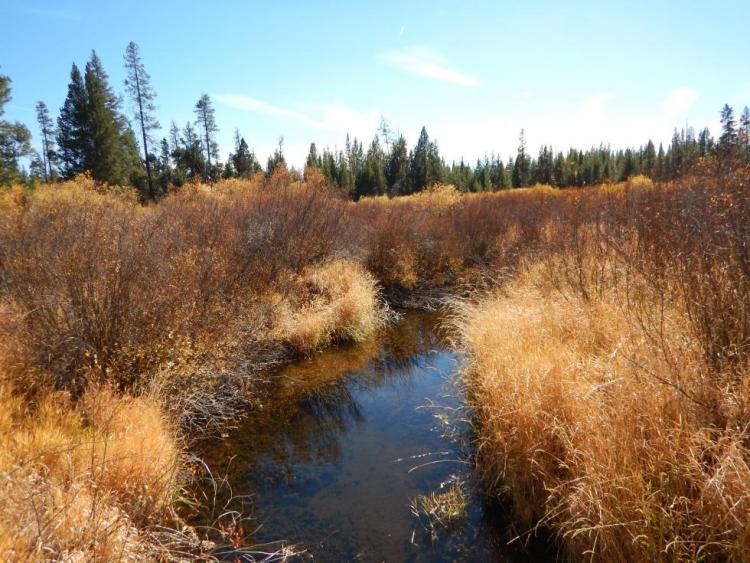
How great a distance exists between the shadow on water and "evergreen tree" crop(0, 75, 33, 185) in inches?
866

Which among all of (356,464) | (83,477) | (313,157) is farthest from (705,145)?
(313,157)

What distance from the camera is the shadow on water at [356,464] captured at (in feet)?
12.4

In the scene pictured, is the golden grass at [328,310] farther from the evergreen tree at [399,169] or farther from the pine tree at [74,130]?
the evergreen tree at [399,169]

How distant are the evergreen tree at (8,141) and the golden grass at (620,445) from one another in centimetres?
2583

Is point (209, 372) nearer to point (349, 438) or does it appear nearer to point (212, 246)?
point (349, 438)

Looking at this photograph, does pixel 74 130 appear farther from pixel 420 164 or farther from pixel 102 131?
pixel 420 164

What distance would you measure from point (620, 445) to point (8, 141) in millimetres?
28054

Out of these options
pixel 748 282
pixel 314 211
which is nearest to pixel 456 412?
pixel 748 282

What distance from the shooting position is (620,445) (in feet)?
9.89

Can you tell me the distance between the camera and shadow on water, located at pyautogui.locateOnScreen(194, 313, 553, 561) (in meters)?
3.77

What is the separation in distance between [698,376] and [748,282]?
36.1 inches

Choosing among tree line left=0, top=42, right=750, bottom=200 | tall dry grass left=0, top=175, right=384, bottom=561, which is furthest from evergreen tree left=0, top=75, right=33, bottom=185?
tall dry grass left=0, top=175, right=384, bottom=561

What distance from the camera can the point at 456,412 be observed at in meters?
6.07

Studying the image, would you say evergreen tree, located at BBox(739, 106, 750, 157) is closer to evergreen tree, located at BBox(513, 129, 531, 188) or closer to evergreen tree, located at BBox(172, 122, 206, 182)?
evergreen tree, located at BBox(172, 122, 206, 182)
